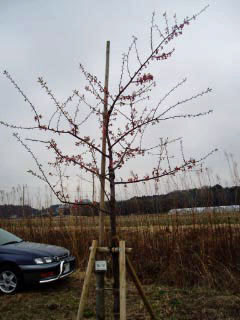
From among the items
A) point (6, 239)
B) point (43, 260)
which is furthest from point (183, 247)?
point (6, 239)

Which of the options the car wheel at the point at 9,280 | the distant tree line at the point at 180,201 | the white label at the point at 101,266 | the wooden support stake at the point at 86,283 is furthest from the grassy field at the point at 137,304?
the distant tree line at the point at 180,201

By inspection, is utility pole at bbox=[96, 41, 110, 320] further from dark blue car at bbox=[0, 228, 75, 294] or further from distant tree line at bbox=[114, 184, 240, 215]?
distant tree line at bbox=[114, 184, 240, 215]

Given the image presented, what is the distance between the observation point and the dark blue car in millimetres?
4758

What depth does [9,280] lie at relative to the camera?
483cm

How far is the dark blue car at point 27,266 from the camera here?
4.76m

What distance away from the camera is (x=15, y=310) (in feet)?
13.3

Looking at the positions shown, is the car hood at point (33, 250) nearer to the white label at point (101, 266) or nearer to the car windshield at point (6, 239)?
the car windshield at point (6, 239)

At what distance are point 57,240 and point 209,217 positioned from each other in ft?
12.0

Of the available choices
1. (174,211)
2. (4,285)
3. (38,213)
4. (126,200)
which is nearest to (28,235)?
(38,213)

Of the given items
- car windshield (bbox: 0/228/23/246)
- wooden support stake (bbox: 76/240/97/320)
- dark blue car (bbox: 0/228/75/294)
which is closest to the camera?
wooden support stake (bbox: 76/240/97/320)

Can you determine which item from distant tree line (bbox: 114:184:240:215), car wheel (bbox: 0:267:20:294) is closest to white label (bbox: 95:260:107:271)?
car wheel (bbox: 0:267:20:294)

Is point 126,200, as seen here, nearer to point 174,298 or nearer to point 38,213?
point 38,213

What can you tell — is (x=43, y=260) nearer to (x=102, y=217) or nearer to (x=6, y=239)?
(x=6, y=239)

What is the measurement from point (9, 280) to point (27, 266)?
14.4 inches
